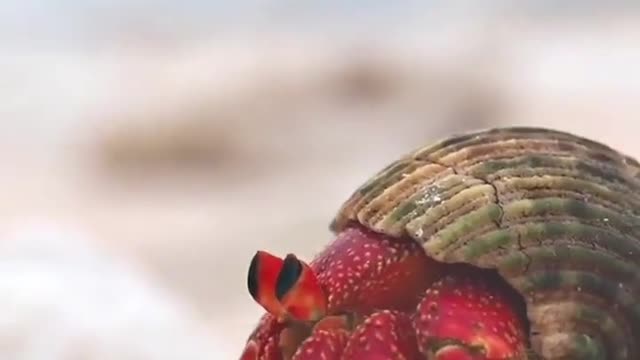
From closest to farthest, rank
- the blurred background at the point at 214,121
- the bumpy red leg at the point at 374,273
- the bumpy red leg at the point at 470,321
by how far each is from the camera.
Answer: the bumpy red leg at the point at 470,321
the bumpy red leg at the point at 374,273
the blurred background at the point at 214,121

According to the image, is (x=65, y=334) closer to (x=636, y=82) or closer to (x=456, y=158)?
(x=456, y=158)

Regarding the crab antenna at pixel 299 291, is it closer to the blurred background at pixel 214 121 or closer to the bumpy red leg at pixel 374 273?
the bumpy red leg at pixel 374 273

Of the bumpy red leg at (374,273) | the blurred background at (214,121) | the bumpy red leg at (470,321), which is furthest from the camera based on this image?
the blurred background at (214,121)

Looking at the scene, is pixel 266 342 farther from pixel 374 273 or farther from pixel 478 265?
pixel 478 265

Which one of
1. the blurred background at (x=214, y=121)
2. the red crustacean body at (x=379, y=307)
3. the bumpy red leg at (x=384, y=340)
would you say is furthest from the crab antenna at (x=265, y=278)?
the blurred background at (x=214, y=121)

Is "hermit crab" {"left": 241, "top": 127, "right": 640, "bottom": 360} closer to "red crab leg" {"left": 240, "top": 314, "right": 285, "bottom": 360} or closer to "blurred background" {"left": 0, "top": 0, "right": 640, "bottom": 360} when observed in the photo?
"red crab leg" {"left": 240, "top": 314, "right": 285, "bottom": 360}

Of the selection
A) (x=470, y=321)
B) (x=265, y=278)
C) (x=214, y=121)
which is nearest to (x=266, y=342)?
(x=265, y=278)

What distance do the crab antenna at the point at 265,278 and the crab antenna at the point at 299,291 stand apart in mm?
10

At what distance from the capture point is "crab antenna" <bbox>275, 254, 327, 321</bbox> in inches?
69.1

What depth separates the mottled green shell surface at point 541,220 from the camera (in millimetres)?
1661

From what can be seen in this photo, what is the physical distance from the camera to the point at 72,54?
29.4 feet

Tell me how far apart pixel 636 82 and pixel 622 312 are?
6035 mm

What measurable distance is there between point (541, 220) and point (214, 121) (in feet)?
19.3

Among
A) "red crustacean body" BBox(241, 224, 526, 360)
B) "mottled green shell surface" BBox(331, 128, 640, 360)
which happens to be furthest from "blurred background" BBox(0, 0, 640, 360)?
"mottled green shell surface" BBox(331, 128, 640, 360)
